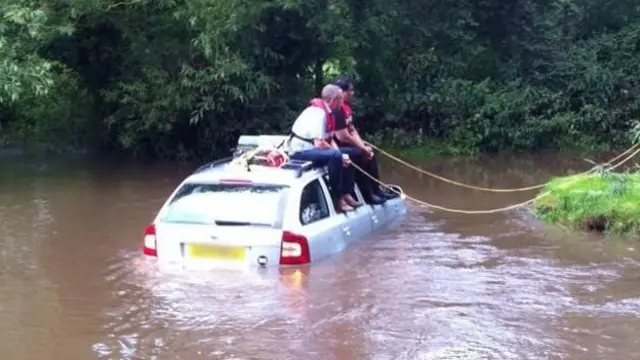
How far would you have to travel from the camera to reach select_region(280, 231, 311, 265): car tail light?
360 inches

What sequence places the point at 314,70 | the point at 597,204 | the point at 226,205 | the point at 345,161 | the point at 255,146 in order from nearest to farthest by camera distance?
the point at 226,205, the point at 345,161, the point at 255,146, the point at 597,204, the point at 314,70

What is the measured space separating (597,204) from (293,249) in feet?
16.1

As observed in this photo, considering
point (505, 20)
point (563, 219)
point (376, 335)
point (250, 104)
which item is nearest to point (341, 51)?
point (250, 104)

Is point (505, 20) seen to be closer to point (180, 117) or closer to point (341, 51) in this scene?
point (341, 51)

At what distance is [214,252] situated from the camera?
9.09 m

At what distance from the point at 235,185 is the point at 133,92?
9642 millimetres

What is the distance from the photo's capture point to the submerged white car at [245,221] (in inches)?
357

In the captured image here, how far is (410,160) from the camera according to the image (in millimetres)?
19953

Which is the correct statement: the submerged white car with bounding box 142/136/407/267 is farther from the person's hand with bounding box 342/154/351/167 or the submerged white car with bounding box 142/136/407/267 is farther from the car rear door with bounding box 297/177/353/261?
the person's hand with bounding box 342/154/351/167

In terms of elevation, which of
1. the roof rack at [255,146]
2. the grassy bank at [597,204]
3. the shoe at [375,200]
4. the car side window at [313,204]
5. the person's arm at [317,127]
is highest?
the person's arm at [317,127]

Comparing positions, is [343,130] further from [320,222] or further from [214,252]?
[214,252]

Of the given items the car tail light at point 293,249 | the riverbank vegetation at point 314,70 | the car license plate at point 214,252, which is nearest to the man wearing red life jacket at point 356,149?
the car tail light at point 293,249

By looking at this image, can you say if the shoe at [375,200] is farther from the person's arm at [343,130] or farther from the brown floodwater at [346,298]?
the person's arm at [343,130]

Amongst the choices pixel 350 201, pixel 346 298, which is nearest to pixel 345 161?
pixel 350 201
